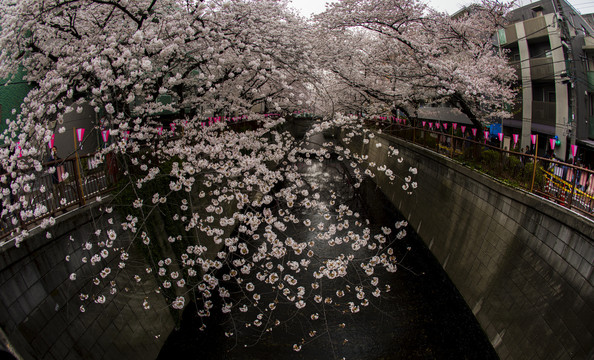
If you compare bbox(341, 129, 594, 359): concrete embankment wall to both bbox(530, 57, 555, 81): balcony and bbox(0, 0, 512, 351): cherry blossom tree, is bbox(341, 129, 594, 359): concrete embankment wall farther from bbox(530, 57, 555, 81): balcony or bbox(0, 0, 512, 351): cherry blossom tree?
bbox(530, 57, 555, 81): balcony

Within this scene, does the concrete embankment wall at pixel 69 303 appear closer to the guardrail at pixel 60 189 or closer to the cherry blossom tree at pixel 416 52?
the guardrail at pixel 60 189

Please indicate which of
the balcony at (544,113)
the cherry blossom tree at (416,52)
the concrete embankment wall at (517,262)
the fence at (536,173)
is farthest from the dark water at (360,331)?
the balcony at (544,113)

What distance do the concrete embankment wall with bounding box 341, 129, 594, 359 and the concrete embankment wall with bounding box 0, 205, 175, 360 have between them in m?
8.78

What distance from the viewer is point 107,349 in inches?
286

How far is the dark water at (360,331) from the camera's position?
30.7 ft

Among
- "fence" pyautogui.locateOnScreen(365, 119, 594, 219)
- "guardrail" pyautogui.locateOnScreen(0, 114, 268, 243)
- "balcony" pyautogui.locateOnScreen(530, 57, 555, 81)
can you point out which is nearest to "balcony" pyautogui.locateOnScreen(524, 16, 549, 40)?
"balcony" pyautogui.locateOnScreen(530, 57, 555, 81)

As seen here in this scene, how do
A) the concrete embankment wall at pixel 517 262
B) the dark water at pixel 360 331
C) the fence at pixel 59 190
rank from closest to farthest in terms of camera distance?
the fence at pixel 59 190 → the concrete embankment wall at pixel 517 262 → the dark water at pixel 360 331

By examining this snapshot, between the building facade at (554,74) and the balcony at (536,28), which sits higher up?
the balcony at (536,28)

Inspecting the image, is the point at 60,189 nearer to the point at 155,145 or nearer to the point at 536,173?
the point at 155,145

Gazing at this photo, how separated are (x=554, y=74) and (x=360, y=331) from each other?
22946 millimetres

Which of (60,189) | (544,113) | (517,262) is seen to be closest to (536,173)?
(517,262)

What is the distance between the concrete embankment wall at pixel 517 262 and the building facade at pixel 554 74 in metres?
12.7

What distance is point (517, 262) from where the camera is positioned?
28.2 feet

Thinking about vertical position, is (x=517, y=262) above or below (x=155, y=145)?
below
